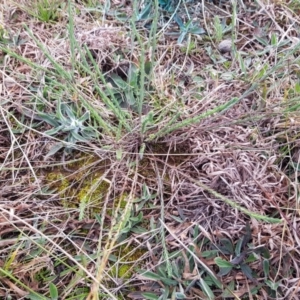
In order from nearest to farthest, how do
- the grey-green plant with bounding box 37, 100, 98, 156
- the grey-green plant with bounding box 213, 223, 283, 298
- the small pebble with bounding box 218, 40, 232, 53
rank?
the grey-green plant with bounding box 213, 223, 283, 298 < the grey-green plant with bounding box 37, 100, 98, 156 < the small pebble with bounding box 218, 40, 232, 53

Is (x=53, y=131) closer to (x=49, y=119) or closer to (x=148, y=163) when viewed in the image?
(x=49, y=119)

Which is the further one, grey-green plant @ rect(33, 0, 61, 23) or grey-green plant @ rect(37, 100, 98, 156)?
grey-green plant @ rect(33, 0, 61, 23)

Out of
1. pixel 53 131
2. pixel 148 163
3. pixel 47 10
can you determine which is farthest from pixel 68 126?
pixel 47 10

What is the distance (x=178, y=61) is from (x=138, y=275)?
0.70 meters

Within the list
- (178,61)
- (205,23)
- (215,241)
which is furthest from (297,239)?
(205,23)

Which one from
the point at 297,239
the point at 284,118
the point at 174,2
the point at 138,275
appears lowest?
the point at 138,275

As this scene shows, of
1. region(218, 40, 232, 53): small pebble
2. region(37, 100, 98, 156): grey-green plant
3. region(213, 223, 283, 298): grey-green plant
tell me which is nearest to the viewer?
region(213, 223, 283, 298): grey-green plant

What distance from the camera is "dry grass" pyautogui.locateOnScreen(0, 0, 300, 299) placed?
1.16 metres

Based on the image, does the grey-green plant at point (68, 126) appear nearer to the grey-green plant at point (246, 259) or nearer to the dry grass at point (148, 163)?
the dry grass at point (148, 163)

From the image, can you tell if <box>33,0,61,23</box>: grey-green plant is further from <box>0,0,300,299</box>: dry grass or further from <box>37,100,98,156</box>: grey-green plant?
<box>37,100,98,156</box>: grey-green plant

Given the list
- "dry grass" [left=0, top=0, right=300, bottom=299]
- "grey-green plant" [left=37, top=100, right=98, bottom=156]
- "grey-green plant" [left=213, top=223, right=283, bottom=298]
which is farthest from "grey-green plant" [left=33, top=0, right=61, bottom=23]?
"grey-green plant" [left=213, top=223, right=283, bottom=298]

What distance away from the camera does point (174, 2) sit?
64.2 inches

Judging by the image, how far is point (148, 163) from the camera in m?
1.33

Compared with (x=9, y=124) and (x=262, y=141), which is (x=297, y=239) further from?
(x=9, y=124)
